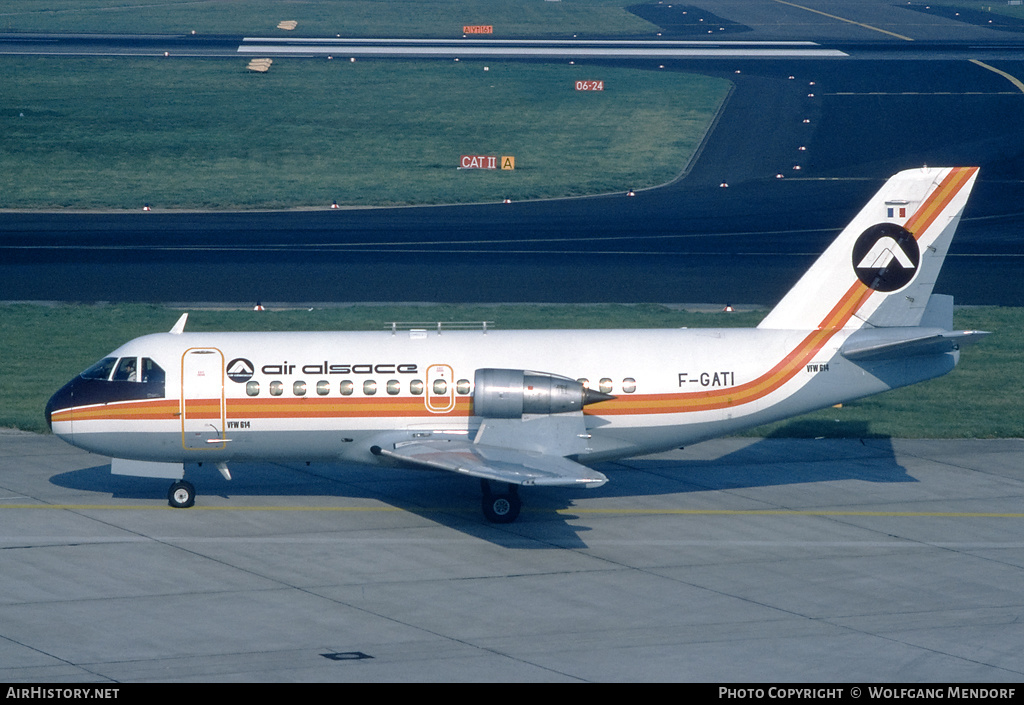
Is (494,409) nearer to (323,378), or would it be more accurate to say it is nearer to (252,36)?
(323,378)

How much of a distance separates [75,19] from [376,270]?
8429 centimetres

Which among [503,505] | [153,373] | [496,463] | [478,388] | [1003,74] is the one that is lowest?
[503,505]

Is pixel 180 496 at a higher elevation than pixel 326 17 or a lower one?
lower

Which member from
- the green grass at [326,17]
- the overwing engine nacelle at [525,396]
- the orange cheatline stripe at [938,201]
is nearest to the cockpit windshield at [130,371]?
the overwing engine nacelle at [525,396]

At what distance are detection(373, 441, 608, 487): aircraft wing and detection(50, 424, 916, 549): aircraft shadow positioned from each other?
5.94 ft

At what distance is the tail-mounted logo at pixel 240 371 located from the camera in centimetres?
2731

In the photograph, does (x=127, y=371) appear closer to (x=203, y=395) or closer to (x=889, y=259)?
(x=203, y=395)

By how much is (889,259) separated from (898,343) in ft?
7.89

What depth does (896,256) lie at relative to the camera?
2825 cm

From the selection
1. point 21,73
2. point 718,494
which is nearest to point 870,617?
point 718,494

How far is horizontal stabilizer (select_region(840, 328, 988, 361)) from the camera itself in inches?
1046

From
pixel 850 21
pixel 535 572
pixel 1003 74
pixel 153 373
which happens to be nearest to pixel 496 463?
pixel 535 572

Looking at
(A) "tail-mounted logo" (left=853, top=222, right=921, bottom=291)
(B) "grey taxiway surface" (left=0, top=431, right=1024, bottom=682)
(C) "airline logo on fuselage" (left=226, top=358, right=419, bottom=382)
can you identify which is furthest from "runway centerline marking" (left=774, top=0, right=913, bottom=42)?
(C) "airline logo on fuselage" (left=226, top=358, right=419, bottom=382)

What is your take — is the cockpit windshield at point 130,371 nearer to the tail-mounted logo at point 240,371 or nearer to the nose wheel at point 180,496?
the tail-mounted logo at point 240,371
